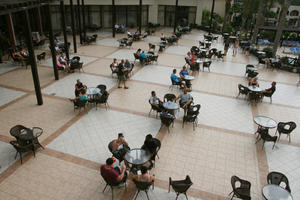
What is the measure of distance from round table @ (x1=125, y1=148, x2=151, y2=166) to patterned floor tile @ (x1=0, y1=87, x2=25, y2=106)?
7153 millimetres

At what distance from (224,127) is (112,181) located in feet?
17.4

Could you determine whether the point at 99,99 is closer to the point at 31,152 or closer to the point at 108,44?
the point at 31,152

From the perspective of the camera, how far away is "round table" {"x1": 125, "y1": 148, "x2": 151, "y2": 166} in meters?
6.42

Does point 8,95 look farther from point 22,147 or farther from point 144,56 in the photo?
point 144,56

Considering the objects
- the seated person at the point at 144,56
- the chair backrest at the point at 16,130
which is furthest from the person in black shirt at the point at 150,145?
the seated person at the point at 144,56

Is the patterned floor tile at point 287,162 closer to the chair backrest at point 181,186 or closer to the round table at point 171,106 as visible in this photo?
the chair backrest at point 181,186

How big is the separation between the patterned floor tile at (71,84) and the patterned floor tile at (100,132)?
2559 mm

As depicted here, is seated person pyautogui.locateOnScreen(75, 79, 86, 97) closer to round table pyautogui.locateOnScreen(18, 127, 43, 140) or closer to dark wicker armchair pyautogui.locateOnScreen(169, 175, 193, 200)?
round table pyautogui.locateOnScreen(18, 127, 43, 140)

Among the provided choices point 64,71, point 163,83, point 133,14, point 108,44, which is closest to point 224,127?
point 163,83

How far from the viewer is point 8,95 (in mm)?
11336

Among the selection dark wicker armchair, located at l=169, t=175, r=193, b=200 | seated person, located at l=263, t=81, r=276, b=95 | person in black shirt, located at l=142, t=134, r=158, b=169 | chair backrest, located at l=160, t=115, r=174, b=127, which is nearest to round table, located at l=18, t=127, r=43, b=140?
person in black shirt, located at l=142, t=134, r=158, b=169

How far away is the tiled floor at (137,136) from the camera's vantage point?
6.45m

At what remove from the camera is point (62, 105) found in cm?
1055

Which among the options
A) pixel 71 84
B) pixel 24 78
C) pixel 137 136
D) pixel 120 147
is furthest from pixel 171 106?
pixel 24 78
